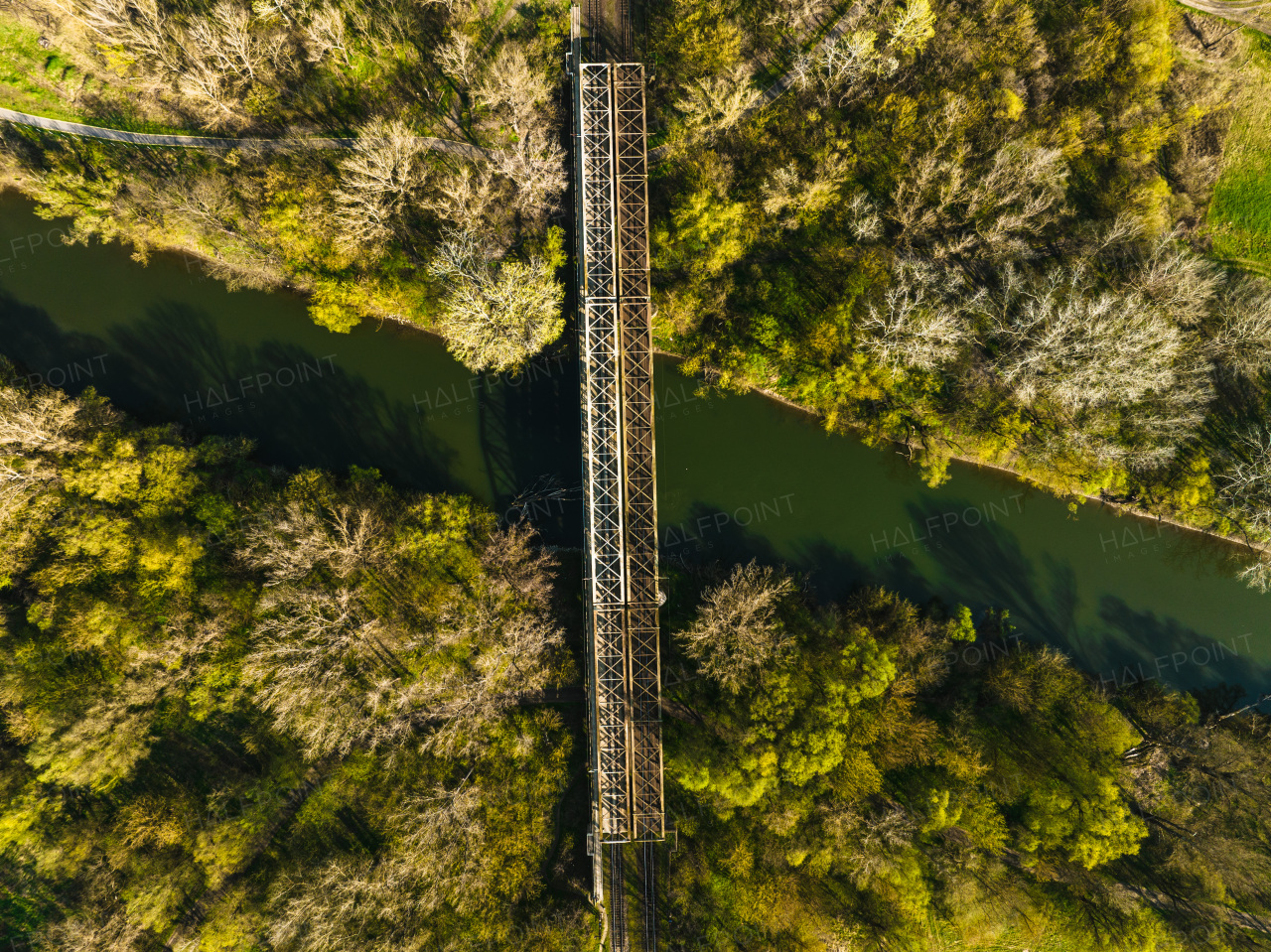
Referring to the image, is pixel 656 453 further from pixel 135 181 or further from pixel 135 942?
pixel 135 942

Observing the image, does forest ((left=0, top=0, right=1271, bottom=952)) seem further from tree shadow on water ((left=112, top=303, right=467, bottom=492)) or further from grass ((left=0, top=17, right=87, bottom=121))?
tree shadow on water ((left=112, top=303, right=467, bottom=492))

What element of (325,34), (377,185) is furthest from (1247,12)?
(325,34)

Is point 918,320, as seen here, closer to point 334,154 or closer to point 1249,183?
point 1249,183

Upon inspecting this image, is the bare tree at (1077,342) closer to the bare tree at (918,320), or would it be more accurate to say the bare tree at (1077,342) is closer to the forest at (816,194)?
the forest at (816,194)

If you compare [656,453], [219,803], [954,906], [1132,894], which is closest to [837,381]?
[656,453]

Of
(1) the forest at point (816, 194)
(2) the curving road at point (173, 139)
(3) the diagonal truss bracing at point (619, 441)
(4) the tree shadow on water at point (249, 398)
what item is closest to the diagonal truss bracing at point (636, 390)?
(3) the diagonal truss bracing at point (619, 441)

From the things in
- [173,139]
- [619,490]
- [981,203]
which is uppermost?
[173,139]

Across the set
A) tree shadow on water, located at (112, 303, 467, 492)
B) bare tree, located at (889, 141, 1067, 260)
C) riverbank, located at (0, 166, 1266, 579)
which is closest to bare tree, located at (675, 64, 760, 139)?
bare tree, located at (889, 141, 1067, 260)
